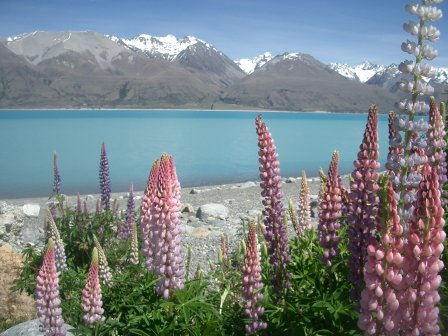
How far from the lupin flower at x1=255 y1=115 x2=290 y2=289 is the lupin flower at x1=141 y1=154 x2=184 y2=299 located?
0.88m

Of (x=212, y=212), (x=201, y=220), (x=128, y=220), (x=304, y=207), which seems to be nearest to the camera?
(x=304, y=207)

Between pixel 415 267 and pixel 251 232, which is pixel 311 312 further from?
pixel 415 267

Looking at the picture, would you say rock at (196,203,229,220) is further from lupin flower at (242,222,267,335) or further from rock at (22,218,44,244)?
lupin flower at (242,222,267,335)

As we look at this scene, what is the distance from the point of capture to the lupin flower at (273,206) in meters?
4.51

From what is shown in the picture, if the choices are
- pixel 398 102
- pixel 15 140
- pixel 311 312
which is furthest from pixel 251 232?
pixel 15 140

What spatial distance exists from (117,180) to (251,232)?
35785 millimetres

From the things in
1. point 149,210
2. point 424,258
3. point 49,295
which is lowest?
point 49,295

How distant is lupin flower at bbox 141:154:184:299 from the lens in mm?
4344

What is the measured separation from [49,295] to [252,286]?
1.88m

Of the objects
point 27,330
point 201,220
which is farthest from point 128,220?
point 201,220

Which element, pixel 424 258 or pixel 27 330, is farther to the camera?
pixel 27 330

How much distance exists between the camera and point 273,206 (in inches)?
183

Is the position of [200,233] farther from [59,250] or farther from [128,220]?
[59,250]

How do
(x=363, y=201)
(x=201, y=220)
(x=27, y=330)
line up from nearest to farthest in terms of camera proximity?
(x=363, y=201) → (x=27, y=330) → (x=201, y=220)
